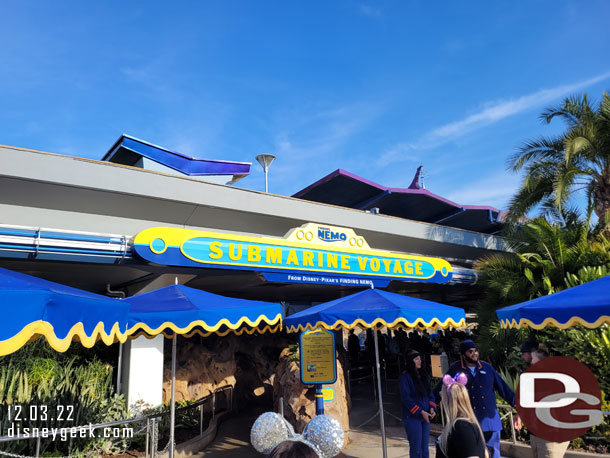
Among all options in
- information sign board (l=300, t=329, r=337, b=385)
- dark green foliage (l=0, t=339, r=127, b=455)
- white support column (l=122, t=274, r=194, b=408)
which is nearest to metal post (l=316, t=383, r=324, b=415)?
information sign board (l=300, t=329, r=337, b=385)

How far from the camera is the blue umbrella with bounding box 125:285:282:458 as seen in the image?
5523 millimetres

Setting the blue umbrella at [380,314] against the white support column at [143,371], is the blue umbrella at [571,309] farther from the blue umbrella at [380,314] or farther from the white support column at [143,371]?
the white support column at [143,371]

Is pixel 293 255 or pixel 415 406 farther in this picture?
pixel 293 255

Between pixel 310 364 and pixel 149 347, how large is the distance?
17.4ft

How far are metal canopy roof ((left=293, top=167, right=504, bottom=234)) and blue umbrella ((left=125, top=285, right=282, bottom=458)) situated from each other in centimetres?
1384

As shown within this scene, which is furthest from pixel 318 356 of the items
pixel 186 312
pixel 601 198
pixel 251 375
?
pixel 601 198

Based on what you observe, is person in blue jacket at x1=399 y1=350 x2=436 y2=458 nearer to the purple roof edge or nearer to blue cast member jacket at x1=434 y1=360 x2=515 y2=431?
blue cast member jacket at x1=434 y1=360 x2=515 y2=431

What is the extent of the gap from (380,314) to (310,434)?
381 centimetres

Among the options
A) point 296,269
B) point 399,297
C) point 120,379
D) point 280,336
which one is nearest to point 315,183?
point 280,336

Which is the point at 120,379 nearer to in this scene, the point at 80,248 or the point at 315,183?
the point at 80,248

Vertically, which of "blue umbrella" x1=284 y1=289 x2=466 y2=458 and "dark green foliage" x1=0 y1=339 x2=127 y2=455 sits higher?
"blue umbrella" x1=284 y1=289 x2=466 y2=458

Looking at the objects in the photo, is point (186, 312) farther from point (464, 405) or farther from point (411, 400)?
point (464, 405)

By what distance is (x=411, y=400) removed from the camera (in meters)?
5.81

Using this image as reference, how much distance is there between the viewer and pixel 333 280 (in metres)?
12.4
